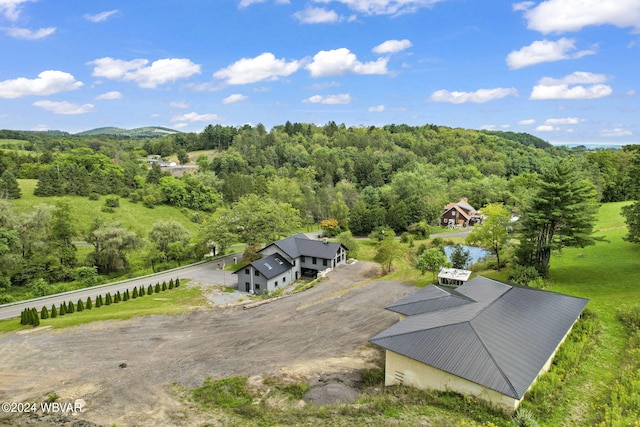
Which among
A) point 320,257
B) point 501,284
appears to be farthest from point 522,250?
point 320,257

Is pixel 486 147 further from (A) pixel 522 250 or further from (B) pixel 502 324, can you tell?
(B) pixel 502 324

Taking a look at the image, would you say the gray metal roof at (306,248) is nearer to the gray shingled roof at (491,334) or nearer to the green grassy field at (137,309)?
the green grassy field at (137,309)

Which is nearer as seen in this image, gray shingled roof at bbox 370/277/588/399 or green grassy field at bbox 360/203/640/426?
green grassy field at bbox 360/203/640/426

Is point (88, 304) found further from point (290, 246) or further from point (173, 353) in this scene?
point (290, 246)

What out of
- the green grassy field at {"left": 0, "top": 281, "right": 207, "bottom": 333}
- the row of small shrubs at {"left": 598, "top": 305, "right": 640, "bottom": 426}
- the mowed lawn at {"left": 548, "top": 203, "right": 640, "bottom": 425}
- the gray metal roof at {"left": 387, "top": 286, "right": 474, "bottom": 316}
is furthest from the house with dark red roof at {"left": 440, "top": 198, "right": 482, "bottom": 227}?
the green grassy field at {"left": 0, "top": 281, "right": 207, "bottom": 333}

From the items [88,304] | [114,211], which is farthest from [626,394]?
[114,211]

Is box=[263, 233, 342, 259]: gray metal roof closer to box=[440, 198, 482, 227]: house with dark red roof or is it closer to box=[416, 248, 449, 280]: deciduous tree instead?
box=[416, 248, 449, 280]: deciduous tree

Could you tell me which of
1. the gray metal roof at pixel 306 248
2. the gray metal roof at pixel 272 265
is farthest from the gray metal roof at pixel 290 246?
the gray metal roof at pixel 272 265
